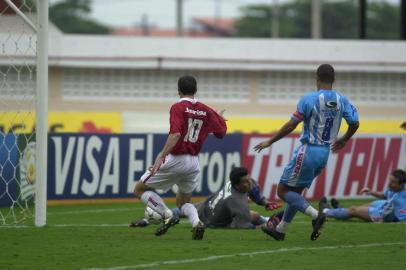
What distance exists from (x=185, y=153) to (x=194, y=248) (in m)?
1.37

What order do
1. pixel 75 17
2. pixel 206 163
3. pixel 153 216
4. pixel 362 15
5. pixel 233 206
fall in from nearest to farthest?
pixel 153 216, pixel 233 206, pixel 206 163, pixel 362 15, pixel 75 17

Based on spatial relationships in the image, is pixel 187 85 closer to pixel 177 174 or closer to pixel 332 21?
pixel 177 174

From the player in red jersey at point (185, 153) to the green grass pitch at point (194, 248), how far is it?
1.08ft

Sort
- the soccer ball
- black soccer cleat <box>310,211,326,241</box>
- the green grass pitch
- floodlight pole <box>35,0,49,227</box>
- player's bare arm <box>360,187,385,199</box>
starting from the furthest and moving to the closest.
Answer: player's bare arm <box>360,187,385,199</box> → floodlight pole <box>35,0,49,227</box> → the soccer ball → black soccer cleat <box>310,211,326,241</box> → the green grass pitch

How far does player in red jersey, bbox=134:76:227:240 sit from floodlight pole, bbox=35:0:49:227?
1.71m

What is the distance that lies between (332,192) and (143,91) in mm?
11370

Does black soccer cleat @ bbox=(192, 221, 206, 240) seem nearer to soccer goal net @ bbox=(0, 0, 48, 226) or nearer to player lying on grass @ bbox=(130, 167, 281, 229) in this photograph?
player lying on grass @ bbox=(130, 167, 281, 229)

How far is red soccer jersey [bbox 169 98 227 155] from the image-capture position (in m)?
12.8

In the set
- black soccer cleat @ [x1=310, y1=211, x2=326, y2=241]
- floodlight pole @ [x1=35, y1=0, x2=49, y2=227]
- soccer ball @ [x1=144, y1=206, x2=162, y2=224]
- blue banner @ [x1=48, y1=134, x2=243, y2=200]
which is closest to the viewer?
black soccer cleat @ [x1=310, y1=211, x2=326, y2=241]

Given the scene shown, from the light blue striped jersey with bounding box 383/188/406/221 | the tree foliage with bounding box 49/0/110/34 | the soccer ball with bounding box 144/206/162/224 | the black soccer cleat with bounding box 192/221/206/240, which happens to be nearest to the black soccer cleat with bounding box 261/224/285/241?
the black soccer cleat with bounding box 192/221/206/240

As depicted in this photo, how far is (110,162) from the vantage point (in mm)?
20891

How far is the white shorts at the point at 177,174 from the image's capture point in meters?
13.0

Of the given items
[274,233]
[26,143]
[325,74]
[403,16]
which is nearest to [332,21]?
[403,16]

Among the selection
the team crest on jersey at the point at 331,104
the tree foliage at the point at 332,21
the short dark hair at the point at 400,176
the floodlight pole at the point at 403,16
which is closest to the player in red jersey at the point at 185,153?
the team crest on jersey at the point at 331,104
